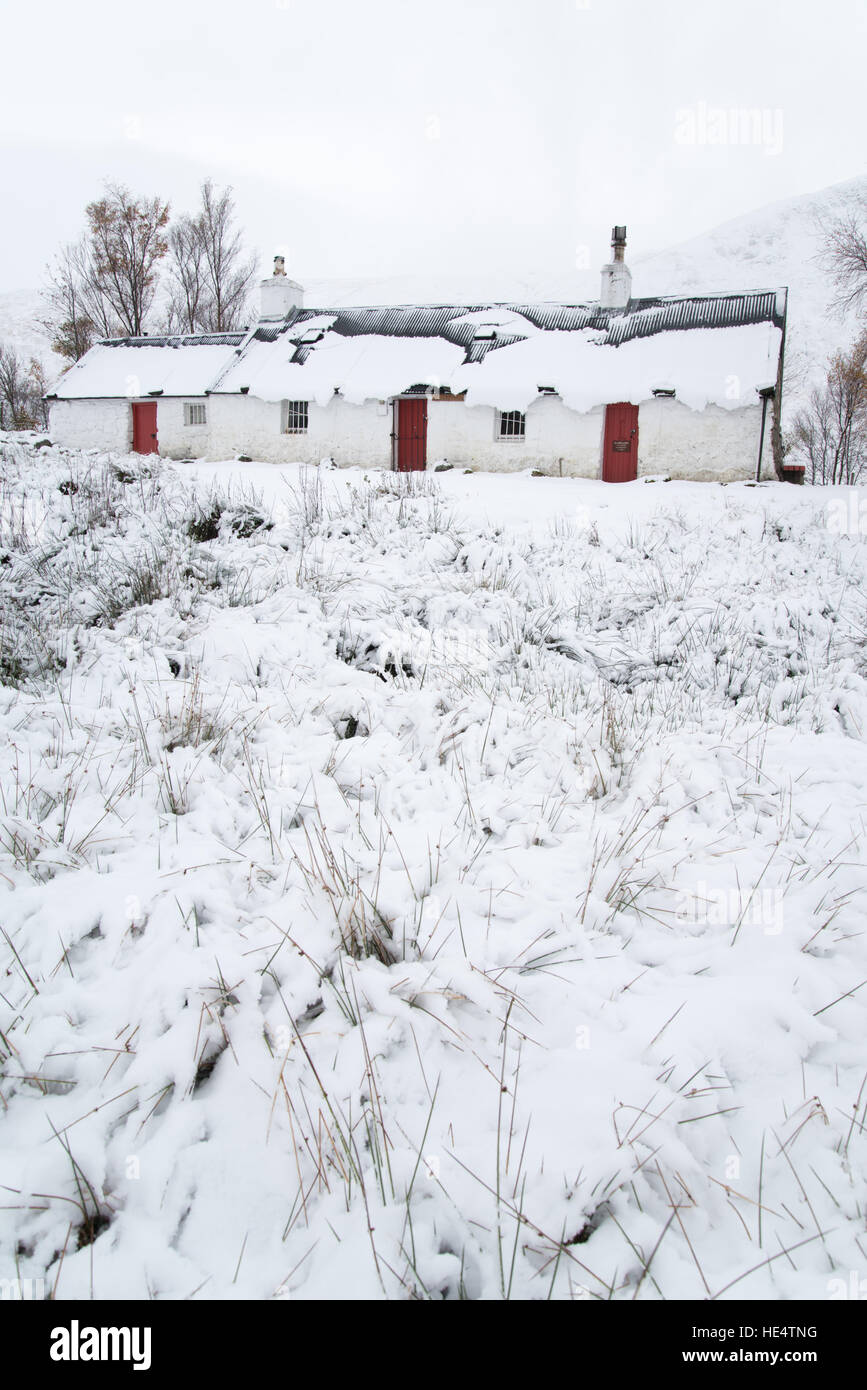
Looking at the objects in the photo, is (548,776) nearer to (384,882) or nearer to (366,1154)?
(384,882)

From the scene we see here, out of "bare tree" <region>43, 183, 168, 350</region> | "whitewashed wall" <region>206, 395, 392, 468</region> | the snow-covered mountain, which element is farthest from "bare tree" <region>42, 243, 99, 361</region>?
the snow-covered mountain

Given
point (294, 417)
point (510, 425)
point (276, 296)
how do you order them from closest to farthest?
1. point (510, 425)
2. point (294, 417)
3. point (276, 296)

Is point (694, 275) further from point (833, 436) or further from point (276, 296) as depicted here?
point (276, 296)

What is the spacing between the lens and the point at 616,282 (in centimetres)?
2103

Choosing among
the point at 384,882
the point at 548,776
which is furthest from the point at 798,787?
the point at 384,882

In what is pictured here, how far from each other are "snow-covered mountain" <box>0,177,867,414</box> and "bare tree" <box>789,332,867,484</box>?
250ft

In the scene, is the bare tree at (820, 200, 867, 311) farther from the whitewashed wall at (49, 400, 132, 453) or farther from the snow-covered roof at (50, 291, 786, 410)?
the whitewashed wall at (49, 400, 132, 453)

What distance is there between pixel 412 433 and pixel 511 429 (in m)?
2.92

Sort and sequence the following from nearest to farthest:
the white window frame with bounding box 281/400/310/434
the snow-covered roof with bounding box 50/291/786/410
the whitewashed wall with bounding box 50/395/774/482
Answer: the whitewashed wall with bounding box 50/395/774/482
the snow-covered roof with bounding box 50/291/786/410
the white window frame with bounding box 281/400/310/434

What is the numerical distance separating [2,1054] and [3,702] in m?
2.84

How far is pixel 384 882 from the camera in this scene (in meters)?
2.85

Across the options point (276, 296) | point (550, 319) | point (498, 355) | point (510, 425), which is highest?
point (276, 296)

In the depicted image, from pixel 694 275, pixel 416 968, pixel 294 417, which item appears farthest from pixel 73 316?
pixel 694 275

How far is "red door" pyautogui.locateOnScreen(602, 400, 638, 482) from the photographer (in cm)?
1873
